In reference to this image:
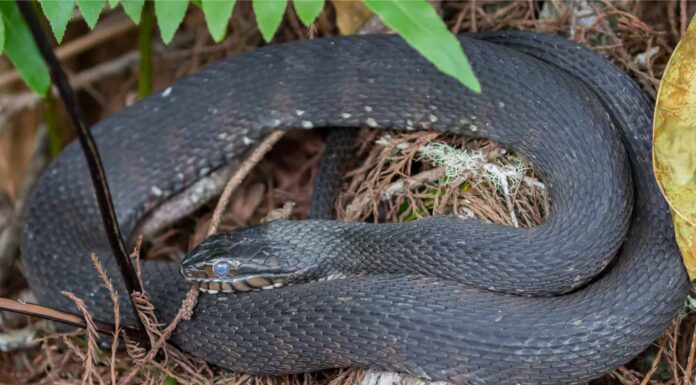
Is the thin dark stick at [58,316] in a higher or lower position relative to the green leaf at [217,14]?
lower

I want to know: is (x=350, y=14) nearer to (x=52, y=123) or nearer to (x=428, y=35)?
(x=428, y=35)

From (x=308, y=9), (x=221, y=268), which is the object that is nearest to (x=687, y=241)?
(x=308, y=9)

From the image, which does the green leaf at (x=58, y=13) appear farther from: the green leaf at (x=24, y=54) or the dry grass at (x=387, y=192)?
the dry grass at (x=387, y=192)

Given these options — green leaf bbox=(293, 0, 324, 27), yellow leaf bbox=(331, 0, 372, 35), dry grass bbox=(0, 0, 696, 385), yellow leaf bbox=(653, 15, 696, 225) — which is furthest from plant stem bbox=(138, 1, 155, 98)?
yellow leaf bbox=(653, 15, 696, 225)

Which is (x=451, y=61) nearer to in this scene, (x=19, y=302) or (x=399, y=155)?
(x=399, y=155)

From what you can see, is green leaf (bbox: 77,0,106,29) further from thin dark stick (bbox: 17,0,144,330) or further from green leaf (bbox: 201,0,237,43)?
thin dark stick (bbox: 17,0,144,330)

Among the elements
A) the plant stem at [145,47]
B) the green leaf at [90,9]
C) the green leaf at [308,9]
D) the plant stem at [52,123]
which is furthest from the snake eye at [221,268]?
the plant stem at [52,123]

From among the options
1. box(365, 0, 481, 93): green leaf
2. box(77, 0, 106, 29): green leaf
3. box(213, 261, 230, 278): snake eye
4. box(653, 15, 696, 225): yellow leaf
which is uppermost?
box(77, 0, 106, 29): green leaf
